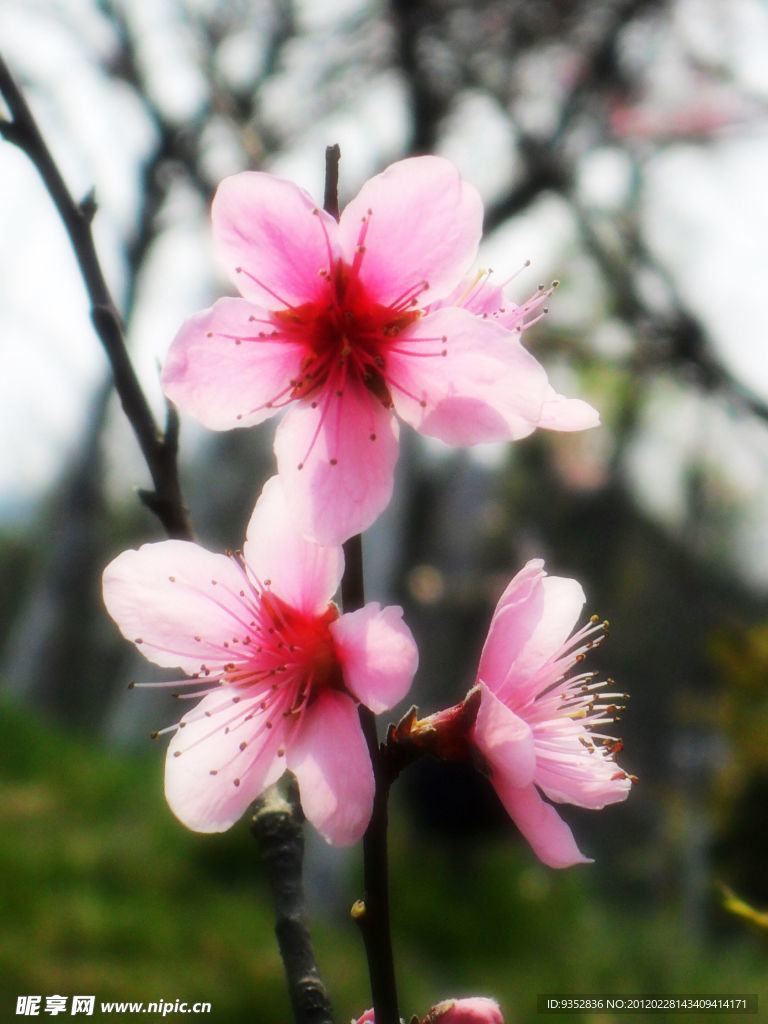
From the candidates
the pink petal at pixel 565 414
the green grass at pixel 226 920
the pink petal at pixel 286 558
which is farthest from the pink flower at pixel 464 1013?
the green grass at pixel 226 920

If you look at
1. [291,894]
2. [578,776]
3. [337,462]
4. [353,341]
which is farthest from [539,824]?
[353,341]

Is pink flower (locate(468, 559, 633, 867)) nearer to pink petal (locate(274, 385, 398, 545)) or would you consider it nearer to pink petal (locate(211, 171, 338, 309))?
pink petal (locate(274, 385, 398, 545))

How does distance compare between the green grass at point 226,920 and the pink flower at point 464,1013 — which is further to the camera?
the green grass at point 226,920

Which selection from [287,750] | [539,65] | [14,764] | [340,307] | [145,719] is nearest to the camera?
[287,750]

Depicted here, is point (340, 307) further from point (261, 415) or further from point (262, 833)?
point (262, 833)

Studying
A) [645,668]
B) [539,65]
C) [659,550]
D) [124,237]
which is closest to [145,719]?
[124,237]

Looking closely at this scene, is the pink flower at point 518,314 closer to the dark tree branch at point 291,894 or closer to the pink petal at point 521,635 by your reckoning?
the pink petal at point 521,635
